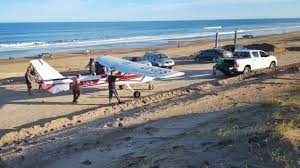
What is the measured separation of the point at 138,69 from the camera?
24594 mm

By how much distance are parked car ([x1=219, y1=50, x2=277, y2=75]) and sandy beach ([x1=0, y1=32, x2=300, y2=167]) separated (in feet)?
5.32

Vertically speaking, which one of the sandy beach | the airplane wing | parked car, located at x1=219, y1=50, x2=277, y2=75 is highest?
the airplane wing

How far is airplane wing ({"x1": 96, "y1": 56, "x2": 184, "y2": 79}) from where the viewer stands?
2251 cm

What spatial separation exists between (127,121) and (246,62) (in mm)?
15943

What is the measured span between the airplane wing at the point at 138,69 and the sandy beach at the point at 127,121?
1.27 metres

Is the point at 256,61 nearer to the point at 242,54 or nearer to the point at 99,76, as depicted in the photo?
the point at 242,54

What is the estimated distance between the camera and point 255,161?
898cm

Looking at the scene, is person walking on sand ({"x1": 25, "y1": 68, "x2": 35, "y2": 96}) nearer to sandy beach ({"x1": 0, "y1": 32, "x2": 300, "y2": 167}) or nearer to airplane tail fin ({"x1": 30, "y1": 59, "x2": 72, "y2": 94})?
sandy beach ({"x1": 0, "y1": 32, "x2": 300, "y2": 167})

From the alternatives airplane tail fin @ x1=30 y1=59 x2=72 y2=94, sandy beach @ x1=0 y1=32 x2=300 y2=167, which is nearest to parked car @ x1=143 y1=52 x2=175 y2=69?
sandy beach @ x1=0 y1=32 x2=300 y2=167

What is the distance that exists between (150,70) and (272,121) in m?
12.1

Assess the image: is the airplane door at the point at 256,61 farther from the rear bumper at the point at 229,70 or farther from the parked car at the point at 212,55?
the parked car at the point at 212,55

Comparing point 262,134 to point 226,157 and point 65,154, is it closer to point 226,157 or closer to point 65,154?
point 226,157

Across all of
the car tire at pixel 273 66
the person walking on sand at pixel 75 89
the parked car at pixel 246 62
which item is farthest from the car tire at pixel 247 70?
the person walking on sand at pixel 75 89

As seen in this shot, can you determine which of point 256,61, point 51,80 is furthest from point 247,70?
point 51,80
